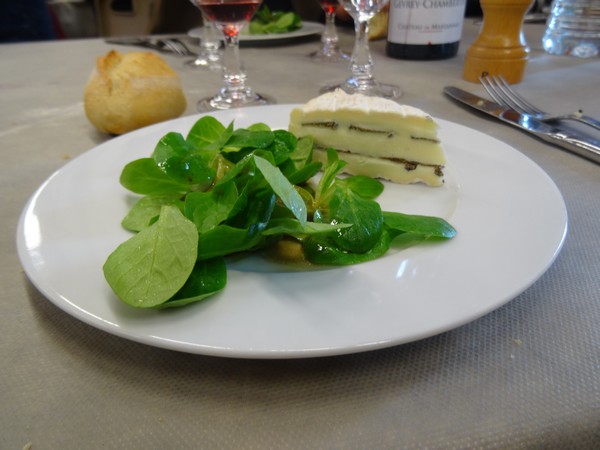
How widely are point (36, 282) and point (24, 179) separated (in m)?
0.52

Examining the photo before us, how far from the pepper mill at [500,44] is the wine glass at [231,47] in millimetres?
641

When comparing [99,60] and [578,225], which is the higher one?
[99,60]

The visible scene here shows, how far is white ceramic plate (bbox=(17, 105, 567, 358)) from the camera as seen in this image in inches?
14.9

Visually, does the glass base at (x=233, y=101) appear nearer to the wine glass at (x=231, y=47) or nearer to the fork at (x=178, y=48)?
the wine glass at (x=231, y=47)

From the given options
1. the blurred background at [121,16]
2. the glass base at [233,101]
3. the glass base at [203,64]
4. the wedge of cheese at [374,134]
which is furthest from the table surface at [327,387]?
the blurred background at [121,16]

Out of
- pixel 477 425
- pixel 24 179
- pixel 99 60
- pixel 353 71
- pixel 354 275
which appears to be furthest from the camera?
pixel 353 71

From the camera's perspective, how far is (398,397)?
15.3 inches

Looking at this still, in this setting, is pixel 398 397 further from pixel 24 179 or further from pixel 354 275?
pixel 24 179

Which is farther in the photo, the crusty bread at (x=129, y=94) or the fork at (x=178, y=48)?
the fork at (x=178, y=48)

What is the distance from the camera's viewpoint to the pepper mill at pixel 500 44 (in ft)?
4.12

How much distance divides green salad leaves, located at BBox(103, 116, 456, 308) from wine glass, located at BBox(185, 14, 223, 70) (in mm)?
1140

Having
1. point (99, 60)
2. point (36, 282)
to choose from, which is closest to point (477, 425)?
point (36, 282)

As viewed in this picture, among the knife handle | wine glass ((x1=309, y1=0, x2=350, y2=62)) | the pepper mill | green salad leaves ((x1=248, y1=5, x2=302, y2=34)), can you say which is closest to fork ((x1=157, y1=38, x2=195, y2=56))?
green salad leaves ((x1=248, y1=5, x2=302, y2=34))

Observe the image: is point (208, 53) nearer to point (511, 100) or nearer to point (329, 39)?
point (329, 39)
